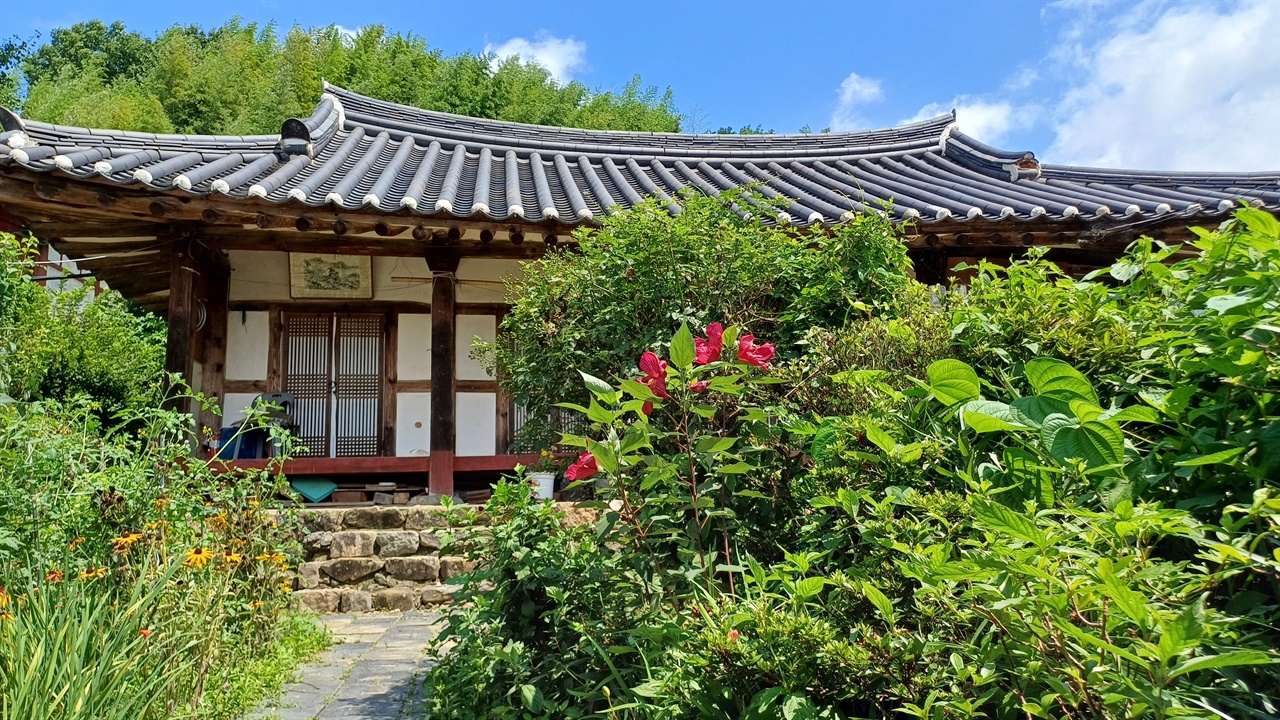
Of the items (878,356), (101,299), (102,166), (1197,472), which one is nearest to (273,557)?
(102,166)

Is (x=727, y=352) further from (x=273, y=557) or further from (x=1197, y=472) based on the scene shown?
(x=273, y=557)

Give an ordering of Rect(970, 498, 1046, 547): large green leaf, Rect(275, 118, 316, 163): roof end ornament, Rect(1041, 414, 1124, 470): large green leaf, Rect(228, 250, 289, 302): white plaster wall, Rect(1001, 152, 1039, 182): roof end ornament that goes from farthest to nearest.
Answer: Rect(1001, 152, 1039, 182): roof end ornament
Rect(228, 250, 289, 302): white plaster wall
Rect(275, 118, 316, 163): roof end ornament
Rect(1041, 414, 1124, 470): large green leaf
Rect(970, 498, 1046, 547): large green leaf

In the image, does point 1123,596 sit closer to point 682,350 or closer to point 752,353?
point 682,350

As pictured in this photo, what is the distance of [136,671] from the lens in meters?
2.63

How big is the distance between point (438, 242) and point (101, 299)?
799 cm

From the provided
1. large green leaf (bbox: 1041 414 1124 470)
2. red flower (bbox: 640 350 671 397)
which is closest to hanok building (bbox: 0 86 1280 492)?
red flower (bbox: 640 350 671 397)

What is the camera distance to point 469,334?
742 cm

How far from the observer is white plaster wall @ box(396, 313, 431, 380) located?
7512 mm

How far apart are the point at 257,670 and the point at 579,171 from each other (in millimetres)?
6019

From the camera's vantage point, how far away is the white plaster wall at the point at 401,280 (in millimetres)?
7508

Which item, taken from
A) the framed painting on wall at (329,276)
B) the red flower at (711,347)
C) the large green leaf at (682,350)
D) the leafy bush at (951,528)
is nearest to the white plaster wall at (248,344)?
the framed painting on wall at (329,276)

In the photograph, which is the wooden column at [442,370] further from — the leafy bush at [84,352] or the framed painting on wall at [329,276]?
the leafy bush at [84,352]

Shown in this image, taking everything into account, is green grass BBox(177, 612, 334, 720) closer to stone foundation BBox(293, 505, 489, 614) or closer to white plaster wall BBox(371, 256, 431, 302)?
stone foundation BBox(293, 505, 489, 614)

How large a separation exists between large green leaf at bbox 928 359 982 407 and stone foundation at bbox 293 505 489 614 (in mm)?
5029
